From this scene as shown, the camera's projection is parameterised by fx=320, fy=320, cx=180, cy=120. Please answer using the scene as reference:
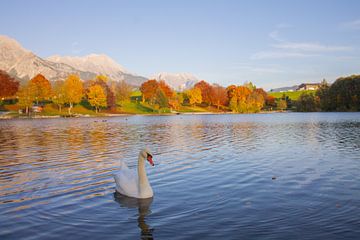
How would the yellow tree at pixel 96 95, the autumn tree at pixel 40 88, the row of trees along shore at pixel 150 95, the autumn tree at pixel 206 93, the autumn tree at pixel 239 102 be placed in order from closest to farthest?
the autumn tree at pixel 40 88 → the row of trees along shore at pixel 150 95 → the yellow tree at pixel 96 95 → the autumn tree at pixel 239 102 → the autumn tree at pixel 206 93

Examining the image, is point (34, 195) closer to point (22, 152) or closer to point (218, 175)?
point (218, 175)

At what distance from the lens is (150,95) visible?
174000 millimetres

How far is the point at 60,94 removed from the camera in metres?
122

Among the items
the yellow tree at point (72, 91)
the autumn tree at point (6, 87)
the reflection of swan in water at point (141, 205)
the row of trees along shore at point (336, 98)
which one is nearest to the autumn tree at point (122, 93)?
the yellow tree at point (72, 91)

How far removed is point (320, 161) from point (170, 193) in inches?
452

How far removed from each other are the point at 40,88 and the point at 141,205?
12714 centimetres

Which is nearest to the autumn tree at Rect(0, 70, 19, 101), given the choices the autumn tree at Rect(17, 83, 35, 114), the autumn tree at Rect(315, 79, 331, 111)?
the autumn tree at Rect(17, 83, 35, 114)

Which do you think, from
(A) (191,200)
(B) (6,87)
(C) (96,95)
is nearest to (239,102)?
(C) (96,95)

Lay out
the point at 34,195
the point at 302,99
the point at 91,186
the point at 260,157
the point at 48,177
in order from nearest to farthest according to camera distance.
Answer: the point at 34,195
the point at 91,186
the point at 48,177
the point at 260,157
the point at 302,99

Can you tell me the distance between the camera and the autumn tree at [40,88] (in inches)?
4729

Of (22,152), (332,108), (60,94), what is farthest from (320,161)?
(332,108)

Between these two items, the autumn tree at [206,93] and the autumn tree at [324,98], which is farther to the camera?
the autumn tree at [206,93]

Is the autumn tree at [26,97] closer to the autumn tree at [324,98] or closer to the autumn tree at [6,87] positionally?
the autumn tree at [6,87]

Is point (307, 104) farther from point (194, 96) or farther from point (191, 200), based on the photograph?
point (191, 200)
